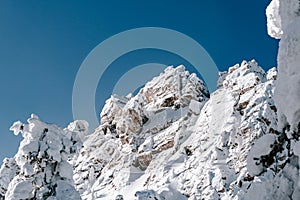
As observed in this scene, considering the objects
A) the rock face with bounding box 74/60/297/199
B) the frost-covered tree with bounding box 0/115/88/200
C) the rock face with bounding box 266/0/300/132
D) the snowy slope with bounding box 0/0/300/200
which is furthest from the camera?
the rock face with bounding box 74/60/297/199

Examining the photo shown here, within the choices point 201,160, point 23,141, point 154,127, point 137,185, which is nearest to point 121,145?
point 154,127

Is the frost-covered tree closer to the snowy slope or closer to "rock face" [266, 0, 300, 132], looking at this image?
the snowy slope

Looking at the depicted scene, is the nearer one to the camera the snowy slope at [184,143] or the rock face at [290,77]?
the rock face at [290,77]

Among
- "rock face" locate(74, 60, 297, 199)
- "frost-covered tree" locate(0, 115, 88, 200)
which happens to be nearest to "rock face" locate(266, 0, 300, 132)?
"frost-covered tree" locate(0, 115, 88, 200)

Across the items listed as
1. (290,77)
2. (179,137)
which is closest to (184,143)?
(179,137)

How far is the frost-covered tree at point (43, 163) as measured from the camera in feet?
69.0

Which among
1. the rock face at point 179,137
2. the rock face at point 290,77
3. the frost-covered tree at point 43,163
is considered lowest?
the rock face at point 290,77

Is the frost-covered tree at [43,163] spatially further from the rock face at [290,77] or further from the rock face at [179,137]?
the rock face at [290,77]

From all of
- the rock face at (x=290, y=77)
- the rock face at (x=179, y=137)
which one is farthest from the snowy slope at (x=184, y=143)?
the rock face at (x=179, y=137)

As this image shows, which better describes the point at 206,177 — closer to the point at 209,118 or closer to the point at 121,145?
the point at 209,118

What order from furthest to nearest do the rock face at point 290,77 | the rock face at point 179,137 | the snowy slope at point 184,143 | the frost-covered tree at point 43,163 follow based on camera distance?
1. the rock face at point 179,137
2. the frost-covered tree at point 43,163
3. the snowy slope at point 184,143
4. the rock face at point 290,77

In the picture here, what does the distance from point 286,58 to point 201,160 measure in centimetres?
4783

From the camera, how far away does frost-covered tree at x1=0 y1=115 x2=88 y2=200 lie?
2103 cm

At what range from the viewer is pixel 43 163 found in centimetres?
2139
